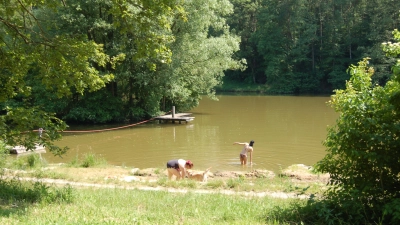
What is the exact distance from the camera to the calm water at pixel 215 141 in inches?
713

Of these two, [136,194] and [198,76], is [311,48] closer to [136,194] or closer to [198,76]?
[198,76]

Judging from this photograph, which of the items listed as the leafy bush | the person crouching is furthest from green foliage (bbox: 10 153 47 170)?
the leafy bush

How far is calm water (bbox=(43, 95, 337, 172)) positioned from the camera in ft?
59.4

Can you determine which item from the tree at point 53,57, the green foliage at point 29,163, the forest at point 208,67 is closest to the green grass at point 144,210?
the forest at point 208,67

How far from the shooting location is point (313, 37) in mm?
A: 60656

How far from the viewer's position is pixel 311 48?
64.0 meters

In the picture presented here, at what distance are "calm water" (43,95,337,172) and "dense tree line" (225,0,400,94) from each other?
83.8ft

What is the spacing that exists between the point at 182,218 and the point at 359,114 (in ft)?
10.6

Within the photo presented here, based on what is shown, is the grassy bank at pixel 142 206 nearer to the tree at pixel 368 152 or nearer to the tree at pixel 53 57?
the tree at pixel 368 152

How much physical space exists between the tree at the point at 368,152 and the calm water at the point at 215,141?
9218 millimetres

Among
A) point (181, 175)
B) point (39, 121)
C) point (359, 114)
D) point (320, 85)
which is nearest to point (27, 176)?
point (39, 121)

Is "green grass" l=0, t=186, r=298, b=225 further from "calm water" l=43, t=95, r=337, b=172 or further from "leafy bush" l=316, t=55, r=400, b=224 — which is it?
"calm water" l=43, t=95, r=337, b=172

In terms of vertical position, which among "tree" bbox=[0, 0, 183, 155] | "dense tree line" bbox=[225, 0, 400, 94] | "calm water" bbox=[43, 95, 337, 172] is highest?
"dense tree line" bbox=[225, 0, 400, 94]

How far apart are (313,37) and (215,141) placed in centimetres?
4249
